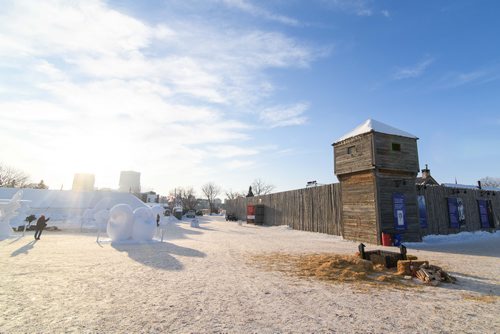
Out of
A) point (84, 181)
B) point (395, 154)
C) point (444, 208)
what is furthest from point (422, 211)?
point (84, 181)

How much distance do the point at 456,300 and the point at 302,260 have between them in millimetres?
5537

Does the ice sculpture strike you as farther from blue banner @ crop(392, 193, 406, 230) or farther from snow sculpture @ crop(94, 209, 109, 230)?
blue banner @ crop(392, 193, 406, 230)

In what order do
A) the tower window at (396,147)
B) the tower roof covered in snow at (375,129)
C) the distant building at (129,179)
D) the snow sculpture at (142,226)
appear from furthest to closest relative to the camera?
the distant building at (129,179) < the tower window at (396,147) < the tower roof covered in snow at (375,129) < the snow sculpture at (142,226)

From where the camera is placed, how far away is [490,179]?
9325 cm

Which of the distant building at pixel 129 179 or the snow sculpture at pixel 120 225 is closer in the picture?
the snow sculpture at pixel 120 225

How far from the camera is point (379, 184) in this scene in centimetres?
1652

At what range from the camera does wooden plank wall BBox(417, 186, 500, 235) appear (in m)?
19.0

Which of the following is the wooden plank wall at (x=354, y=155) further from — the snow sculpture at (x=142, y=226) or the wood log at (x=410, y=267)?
the snow sculpture at (x=142, y=226)

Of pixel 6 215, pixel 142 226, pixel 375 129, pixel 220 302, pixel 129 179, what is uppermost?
pixel 129 179

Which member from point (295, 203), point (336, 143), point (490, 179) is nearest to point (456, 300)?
point (336, 143)

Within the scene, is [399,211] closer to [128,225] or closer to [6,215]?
[128,225]

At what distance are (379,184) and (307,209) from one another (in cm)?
874

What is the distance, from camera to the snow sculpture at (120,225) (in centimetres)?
1609

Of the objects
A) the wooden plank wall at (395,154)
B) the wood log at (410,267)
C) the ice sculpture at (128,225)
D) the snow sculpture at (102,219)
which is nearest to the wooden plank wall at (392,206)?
the wooden plank wall at (395,154)
